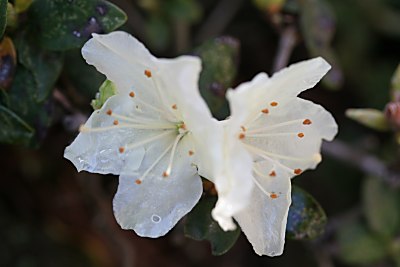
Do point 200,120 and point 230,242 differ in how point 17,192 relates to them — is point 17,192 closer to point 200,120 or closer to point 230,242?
point 230,242

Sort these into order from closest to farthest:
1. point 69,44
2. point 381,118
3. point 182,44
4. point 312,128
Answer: point 312,128 < point 69,44 < point 381,118 < point 182,44

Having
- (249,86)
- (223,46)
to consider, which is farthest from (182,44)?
(249,86)

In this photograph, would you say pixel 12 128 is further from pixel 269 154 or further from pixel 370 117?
pixel 370 117

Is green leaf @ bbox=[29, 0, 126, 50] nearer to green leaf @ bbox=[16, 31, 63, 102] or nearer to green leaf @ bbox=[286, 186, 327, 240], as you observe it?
green leaf @ bbox=[16, 31, 63, 102]

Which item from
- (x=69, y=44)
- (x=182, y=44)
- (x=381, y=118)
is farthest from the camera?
(x=182, y=44)

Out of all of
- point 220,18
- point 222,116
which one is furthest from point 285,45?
point 220,18

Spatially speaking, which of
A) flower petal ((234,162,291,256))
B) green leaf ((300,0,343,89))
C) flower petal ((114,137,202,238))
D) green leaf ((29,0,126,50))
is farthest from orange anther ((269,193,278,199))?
green leaf ((300,0,343,89))

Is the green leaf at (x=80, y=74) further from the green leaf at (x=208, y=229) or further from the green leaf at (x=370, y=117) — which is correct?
the green leaf at (x=370, y=117)
